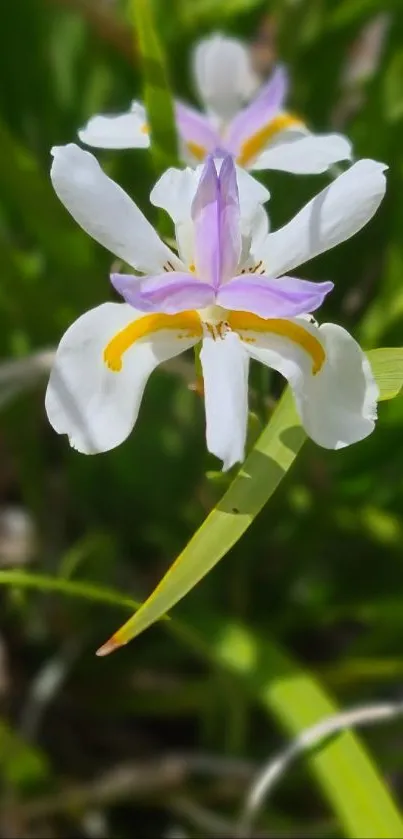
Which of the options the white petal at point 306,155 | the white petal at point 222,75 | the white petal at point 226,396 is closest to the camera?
the white petal at point 226,396

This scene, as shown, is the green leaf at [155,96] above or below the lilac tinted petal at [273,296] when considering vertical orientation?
above

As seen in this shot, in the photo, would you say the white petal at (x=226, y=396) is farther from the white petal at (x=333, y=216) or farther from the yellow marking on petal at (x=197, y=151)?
the yellow marking on petal at (x=197, y=151)

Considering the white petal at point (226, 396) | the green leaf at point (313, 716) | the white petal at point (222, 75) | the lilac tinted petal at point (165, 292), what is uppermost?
the white petal at point (222, 75)

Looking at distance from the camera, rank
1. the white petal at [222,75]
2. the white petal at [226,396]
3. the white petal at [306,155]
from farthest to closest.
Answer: the white petal at [222,75] → the white petal at [306,155] → the white petal at [226,396]

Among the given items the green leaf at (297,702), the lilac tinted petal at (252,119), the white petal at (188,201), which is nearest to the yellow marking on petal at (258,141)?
the lilac tinted petal at (252,119)

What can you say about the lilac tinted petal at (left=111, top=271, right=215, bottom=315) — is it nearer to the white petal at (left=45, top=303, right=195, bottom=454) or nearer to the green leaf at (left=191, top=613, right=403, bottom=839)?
the white petal at (left=45, top=303, right=195, bottom=454)

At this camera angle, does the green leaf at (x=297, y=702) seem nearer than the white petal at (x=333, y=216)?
No

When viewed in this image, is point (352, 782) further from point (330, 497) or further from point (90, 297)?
point (90, 297)

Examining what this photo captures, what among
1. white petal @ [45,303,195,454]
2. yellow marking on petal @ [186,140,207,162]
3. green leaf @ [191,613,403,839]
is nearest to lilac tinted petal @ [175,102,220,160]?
yellow marking on petal @ [186,140,207,162]
